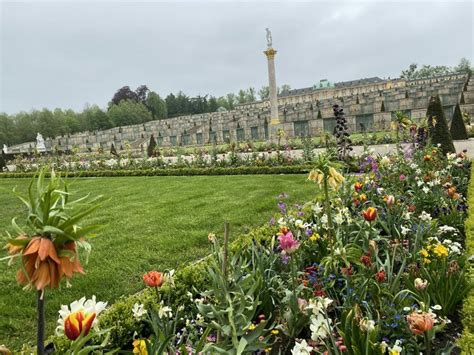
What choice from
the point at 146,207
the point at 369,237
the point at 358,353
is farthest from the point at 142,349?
the point at 146,207

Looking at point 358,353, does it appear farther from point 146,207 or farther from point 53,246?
point 146,207

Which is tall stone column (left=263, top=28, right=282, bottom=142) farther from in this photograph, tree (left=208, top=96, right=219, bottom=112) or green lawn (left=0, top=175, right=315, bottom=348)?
tree (left=208, top=96, right=219, bottom=112)

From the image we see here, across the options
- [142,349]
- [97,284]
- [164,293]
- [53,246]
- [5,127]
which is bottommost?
[97,284]

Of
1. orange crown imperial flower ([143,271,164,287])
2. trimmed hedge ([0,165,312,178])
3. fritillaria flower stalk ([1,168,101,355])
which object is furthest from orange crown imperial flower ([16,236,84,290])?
trimmed hedge ([0,165,312,178])

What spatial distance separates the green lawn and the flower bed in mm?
727

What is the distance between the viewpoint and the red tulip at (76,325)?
1.24 m

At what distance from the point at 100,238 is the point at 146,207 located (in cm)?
246

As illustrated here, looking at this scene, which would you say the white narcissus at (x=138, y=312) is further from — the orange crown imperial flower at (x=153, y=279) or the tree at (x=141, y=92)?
the tree at (x=141, y=92)

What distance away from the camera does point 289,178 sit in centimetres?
1208

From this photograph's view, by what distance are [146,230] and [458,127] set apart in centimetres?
2014

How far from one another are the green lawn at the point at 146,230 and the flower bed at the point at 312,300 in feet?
2.39

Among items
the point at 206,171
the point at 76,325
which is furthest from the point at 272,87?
the point at 76,325

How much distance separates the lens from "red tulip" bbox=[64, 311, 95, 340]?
1.24 meters

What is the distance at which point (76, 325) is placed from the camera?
1248 mm
